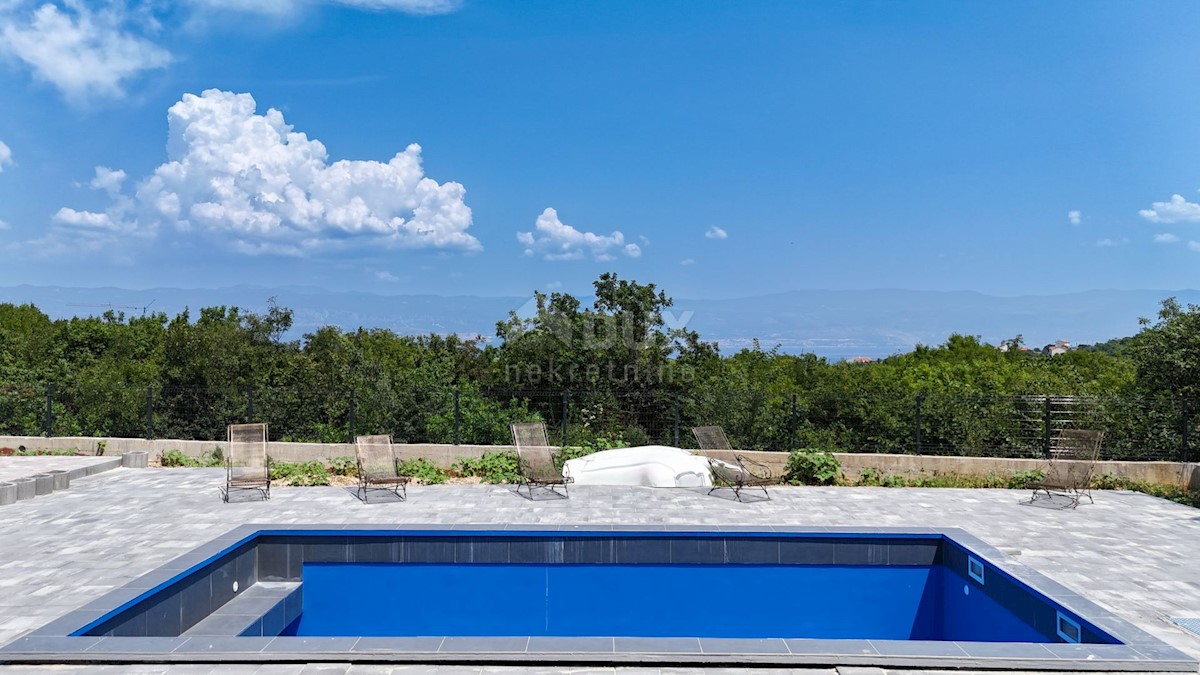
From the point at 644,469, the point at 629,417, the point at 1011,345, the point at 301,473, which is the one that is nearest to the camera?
the point at 644,469

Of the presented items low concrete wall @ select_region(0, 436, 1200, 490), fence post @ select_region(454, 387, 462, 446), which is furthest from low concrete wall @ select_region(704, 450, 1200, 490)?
fence post @ select_region(454, 387, 462, 446)

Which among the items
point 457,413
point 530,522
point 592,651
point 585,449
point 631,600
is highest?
point 457,413

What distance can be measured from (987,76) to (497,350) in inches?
614

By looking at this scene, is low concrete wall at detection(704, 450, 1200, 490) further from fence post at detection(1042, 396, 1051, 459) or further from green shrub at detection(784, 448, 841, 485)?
fence post at detection(1042, 396, 1051, 459)

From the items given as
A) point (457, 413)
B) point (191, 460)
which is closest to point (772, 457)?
point (457, 413)

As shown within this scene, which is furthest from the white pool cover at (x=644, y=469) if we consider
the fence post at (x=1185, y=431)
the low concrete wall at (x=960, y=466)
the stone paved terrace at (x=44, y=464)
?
the stone paved terrace at (x=44, y=464)

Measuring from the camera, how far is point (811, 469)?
11.2 m

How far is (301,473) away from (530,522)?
4.41 m

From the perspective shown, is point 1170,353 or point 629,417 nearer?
point 1170,353

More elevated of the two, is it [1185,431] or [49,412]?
[49,412]

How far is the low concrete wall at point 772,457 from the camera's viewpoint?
11172mm

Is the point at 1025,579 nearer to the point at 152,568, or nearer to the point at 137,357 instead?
the point at 152,568

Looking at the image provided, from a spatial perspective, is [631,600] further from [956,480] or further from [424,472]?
[956,480]

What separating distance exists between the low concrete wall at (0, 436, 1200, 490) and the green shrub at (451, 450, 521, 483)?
1.58 ft
